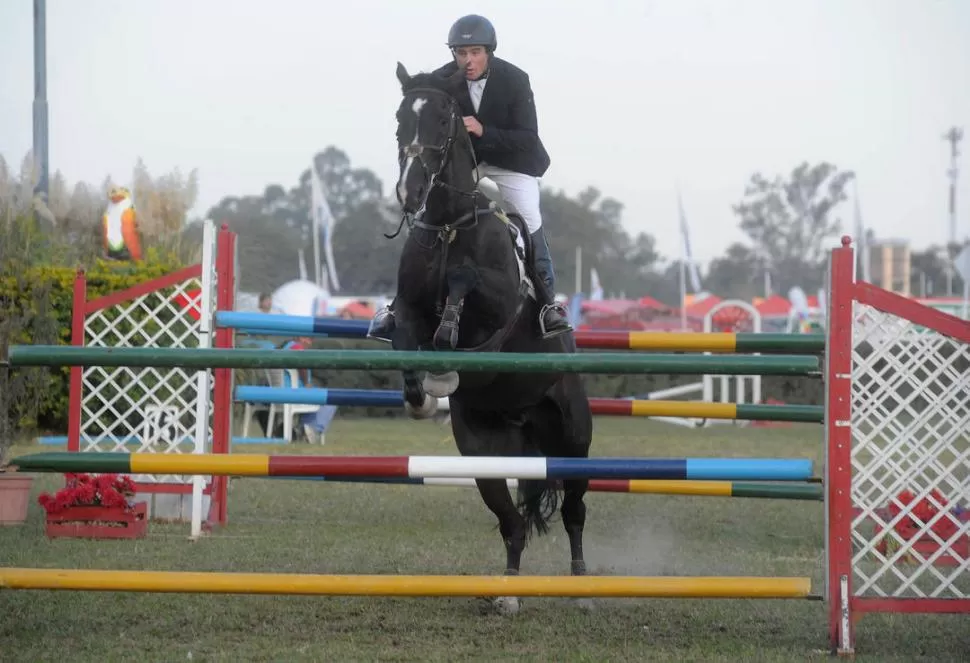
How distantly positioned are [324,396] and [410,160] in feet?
8.71

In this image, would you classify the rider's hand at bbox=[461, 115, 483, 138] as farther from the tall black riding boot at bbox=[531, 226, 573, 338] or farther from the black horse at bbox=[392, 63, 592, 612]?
the tall black riding boot at bbox=[531, 226, 573, 338]

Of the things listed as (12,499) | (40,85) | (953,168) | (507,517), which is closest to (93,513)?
(12,499)

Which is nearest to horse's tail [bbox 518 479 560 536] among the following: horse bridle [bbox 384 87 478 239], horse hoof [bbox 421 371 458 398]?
horse hoof [bbox 421 371 458 398]

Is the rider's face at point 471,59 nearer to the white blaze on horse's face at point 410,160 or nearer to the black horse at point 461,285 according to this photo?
the black horse at point 461,285

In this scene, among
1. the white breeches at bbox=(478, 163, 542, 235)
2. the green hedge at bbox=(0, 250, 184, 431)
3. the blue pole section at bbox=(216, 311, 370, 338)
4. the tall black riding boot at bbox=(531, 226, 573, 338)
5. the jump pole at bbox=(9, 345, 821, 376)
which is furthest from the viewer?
the green hedge at bbox=(0, 250, 184, 431)

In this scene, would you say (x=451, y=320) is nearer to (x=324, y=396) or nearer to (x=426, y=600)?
(x=426, y=600)

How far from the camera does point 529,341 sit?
6.22 meters

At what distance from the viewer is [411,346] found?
222 inches

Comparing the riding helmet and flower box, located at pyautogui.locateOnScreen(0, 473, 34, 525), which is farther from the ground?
the riding helmet

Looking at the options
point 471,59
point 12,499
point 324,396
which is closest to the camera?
point 471,59

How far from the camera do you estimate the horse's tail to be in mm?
6863

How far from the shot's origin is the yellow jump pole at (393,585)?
4539 mm

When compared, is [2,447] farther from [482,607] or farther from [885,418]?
[885,418]

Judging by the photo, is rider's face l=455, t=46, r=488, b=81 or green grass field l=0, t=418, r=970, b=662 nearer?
green grass field l=0, t=418, r=970, b=662
